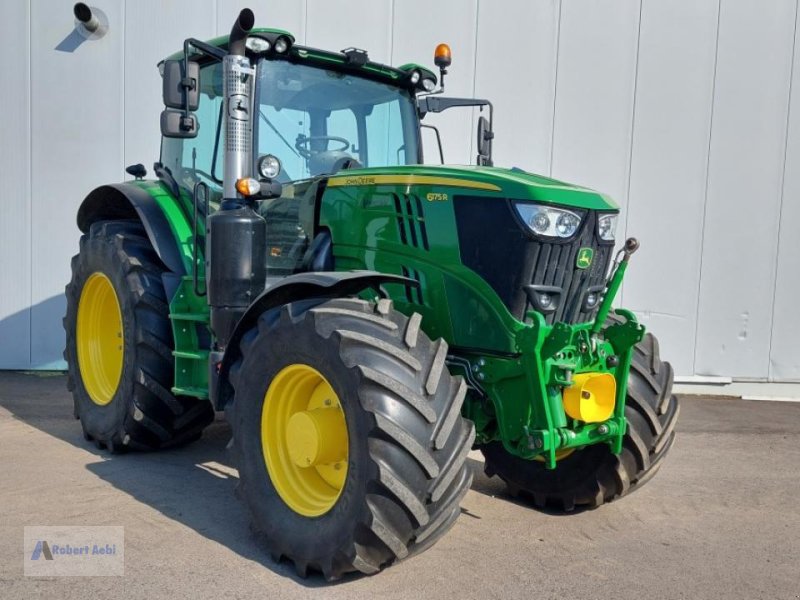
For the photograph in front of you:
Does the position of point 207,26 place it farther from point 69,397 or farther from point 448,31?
point 69,397

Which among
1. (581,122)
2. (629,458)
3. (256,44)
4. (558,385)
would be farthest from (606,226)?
(581,122)

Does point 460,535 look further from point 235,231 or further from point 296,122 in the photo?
point 296,122

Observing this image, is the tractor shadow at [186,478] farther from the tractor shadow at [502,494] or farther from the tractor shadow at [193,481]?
the tractor shadow at [502,494]

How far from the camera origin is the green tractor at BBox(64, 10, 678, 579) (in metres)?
2.96

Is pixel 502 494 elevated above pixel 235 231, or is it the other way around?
pixel 235 231

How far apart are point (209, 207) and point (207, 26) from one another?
377 cm

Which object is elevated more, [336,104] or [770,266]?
[336,104]

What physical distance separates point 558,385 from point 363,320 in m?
0.88

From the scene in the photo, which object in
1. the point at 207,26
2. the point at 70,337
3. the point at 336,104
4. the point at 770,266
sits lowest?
the point at 70,337

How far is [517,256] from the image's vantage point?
3.36m

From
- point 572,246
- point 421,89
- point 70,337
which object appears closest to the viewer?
point 572,246

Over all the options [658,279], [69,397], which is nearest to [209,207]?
[69,397]

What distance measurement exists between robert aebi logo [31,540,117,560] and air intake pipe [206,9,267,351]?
1.11m

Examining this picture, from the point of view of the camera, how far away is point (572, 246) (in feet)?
11.4
